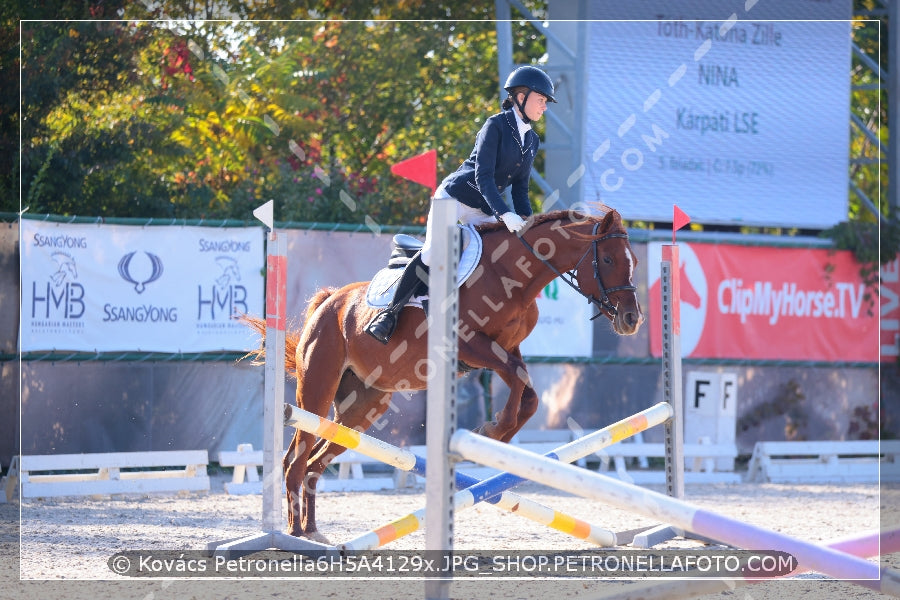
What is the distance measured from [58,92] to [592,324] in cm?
578

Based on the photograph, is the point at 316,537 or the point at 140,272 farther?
the point at 140,272

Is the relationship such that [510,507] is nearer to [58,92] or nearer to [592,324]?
[592,324]

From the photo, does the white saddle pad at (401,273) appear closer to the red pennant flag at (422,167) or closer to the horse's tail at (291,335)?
the horse's tail at (291,335)

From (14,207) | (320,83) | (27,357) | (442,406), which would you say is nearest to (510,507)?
(442,406)

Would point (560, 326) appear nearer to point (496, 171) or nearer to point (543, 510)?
point (496, 171)

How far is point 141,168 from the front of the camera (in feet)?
39.4

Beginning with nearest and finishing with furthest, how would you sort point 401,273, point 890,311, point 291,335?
point 401,273, point 291,335, point 890,311

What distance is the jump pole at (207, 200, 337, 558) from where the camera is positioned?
4.63m

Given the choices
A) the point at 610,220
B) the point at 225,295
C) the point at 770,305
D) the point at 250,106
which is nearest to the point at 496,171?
the point at 610,220

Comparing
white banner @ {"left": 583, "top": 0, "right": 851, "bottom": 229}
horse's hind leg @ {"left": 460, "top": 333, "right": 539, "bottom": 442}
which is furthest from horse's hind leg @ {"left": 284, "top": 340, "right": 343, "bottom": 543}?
white banner @ {"left": 583, "top": 0, "right": 851, "bottom": 229}

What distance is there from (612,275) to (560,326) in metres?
5.20

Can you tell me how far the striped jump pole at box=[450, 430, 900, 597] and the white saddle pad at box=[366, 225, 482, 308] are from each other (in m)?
2.13

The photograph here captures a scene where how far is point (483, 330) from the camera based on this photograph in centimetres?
524

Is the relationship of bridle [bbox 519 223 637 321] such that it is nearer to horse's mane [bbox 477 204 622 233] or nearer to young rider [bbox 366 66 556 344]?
horse's mane [bbox 477 204 622 233]
